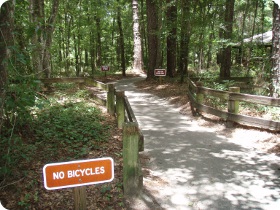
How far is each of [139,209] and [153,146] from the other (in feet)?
9.84

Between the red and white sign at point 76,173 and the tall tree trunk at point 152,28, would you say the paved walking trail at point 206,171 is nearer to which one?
the red and white sign at point 76,173

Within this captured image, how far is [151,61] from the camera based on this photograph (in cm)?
2002

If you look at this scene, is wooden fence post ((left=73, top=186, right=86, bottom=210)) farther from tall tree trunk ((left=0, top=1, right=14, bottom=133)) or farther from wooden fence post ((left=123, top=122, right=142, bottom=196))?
tall tree trunk ((left=0, top=1, right=14, bottom=133))

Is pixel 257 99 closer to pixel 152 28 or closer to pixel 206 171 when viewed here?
pixel 206 171

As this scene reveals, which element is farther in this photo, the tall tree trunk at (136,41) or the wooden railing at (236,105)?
the tall tree trunk at (136,41)

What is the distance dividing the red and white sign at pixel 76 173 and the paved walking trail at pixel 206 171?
1494 millimetres

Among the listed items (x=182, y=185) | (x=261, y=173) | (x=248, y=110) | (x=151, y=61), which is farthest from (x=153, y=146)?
(x=151, y=61)

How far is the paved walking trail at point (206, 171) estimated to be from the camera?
4.36m

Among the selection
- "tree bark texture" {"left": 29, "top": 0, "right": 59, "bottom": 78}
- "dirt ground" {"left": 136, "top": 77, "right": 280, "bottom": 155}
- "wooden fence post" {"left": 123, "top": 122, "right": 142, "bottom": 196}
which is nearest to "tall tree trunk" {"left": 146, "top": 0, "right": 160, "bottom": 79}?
"dirt ground" {"left": 136, "top": 77, "right": 280, "bottom": 155}

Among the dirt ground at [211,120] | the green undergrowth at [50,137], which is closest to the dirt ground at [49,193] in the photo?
the green undergrowth at [50,137]

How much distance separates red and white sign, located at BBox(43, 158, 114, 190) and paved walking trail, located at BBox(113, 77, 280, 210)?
1.49m

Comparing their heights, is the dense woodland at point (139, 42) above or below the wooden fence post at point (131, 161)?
above

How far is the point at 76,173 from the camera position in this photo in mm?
2762

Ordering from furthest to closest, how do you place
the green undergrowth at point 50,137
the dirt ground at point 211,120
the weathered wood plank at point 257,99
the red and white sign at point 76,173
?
the weathered wood plank at point 257,99
the dirt ground at point 211,120
the green undergrowth at point 50,137
the red and white sign at point 76,173
